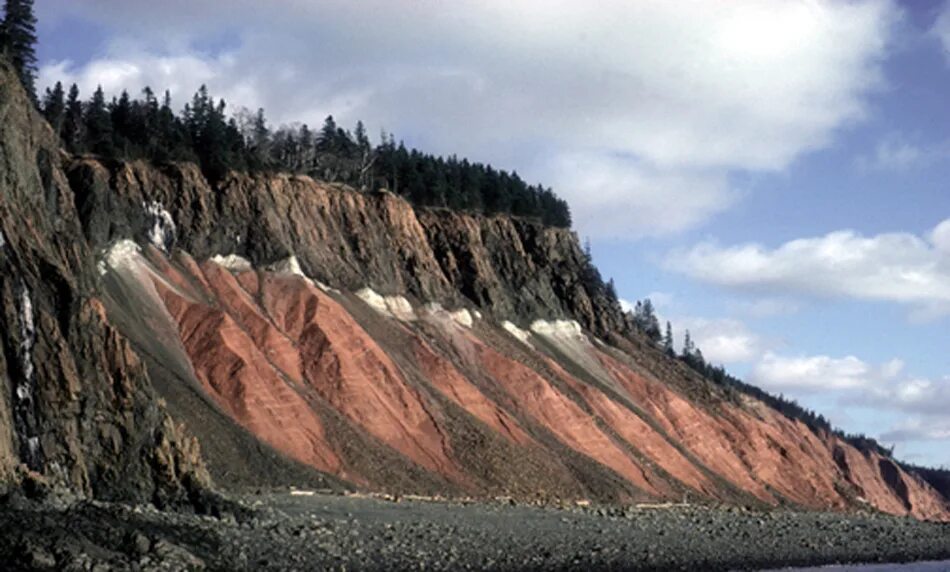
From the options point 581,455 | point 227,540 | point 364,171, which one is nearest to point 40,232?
point 227,540

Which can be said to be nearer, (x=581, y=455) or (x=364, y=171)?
(x=581, y=455)

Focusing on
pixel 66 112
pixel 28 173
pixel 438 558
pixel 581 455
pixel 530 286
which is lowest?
pixel 438 558

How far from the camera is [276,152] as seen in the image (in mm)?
94062

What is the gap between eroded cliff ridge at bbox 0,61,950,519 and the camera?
36.0 metres

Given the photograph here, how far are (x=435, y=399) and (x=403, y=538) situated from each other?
30776 millimetres

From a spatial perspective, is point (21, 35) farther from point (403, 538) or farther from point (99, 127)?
point (403, 538)

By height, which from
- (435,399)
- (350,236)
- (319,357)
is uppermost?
(350,236)

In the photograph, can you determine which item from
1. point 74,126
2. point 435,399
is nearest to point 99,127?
point 74,126

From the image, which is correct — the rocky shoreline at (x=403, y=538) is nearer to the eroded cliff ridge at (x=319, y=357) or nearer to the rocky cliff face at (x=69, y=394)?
the rocky cliff face at (x=69, y=394)

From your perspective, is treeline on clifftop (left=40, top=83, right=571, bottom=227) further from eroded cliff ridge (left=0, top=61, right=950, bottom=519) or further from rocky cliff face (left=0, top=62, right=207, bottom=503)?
rocky cliff face (left=0, top=62, right=207, bottom=503)

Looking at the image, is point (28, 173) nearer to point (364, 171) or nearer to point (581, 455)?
point (581, 455)

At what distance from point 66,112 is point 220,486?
42.5m

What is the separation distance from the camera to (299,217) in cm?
7869

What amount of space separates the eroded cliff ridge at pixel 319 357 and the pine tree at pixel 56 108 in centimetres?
556
